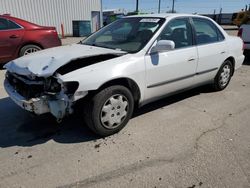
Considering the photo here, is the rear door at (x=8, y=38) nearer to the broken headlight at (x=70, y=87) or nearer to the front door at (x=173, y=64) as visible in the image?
the front door at (x=173, y=64)

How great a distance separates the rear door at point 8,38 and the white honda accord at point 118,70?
3.66 meters

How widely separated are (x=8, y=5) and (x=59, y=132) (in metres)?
15.6

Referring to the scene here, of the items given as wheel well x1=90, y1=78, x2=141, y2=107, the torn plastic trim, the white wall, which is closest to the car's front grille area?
the torn plastic trim

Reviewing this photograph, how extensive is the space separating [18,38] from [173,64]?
513cm

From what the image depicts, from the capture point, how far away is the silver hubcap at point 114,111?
11.0 feet

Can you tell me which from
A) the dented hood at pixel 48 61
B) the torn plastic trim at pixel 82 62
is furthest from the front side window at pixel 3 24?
the torn plastic trim at pixel 82 62

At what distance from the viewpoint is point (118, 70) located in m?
3.31

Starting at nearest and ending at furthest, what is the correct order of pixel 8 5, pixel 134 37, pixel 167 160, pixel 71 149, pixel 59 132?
pixel 167 160, pixel 71 149, pixel 59 132, pixel 134 37, pixel 8 5

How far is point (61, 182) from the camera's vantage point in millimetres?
2623

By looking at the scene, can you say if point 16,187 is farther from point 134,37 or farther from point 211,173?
point 134,37

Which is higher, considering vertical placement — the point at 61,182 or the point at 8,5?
the point at 8,5

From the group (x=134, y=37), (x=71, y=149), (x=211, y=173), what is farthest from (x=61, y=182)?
(x=134, y=37)

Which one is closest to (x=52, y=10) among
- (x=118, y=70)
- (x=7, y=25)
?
(x=7, y=25)

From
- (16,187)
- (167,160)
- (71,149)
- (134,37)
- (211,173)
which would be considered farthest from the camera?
(134,37)
